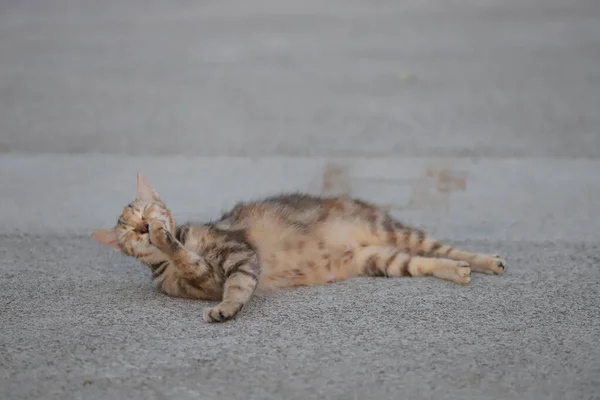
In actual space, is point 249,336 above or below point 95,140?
below

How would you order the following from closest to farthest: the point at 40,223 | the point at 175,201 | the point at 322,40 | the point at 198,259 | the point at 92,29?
the point at 198,259, the point at 40,223, the point at 175,201, the point at 322,40, the point at 92,29

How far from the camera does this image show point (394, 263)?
385cm

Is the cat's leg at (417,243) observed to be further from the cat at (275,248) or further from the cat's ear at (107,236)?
the cat's ear at (107,236)

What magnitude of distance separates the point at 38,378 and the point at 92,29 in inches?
322

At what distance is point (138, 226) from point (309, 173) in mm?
2163

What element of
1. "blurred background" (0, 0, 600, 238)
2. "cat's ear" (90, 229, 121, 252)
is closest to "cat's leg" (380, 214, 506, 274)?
"blurred background" (0, 0, 600, 238)

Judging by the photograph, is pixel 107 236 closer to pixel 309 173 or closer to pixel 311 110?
pixel 309 173

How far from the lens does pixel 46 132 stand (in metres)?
6.59

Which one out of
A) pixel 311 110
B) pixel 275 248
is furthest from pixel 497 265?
pixel 311 110

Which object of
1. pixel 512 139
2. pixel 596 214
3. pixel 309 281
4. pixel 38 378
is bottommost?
pixel 38 378

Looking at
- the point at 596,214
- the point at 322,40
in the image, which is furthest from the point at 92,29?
the point at 596,214

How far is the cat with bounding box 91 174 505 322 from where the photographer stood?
3488mm

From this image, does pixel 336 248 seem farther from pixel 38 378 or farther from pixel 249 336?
pixel 38 378

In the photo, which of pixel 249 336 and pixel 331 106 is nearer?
pixel 249 336
